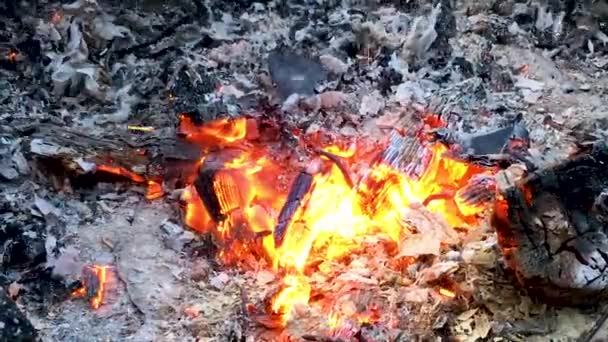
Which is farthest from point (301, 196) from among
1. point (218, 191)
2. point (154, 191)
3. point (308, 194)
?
point (154, 191)

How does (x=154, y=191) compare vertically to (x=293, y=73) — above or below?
below

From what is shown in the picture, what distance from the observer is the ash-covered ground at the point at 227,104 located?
2562 mm

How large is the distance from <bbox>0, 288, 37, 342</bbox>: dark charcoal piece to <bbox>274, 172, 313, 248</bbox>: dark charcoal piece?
2.83ft

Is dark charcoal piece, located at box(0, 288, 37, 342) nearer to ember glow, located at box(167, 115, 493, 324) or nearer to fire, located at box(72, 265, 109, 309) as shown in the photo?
fire, located at box(72, 265, 109, 309)

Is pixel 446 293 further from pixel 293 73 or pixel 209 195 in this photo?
pixel 293 73

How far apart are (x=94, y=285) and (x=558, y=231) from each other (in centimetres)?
148

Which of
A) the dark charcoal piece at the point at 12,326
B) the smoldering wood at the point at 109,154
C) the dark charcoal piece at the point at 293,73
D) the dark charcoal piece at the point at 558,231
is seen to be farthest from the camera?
the dark charcoal piece at the point at 293,73

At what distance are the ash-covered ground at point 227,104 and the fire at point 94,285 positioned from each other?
1.2 inches

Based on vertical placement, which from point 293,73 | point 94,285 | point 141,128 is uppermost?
point 293,73

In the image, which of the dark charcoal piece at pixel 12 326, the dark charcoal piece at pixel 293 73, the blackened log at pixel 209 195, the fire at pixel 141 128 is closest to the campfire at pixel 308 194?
the blackened log at pixel 209 195

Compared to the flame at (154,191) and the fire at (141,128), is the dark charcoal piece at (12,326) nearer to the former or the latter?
the flame at (154,191)

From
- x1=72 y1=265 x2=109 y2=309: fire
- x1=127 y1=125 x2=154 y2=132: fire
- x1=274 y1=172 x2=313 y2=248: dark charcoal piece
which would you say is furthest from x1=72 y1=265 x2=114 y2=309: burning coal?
x1=127 y1=125 x2=154 y2=132: fire

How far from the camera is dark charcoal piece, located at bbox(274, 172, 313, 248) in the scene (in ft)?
8.87

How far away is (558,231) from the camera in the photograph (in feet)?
8.37
